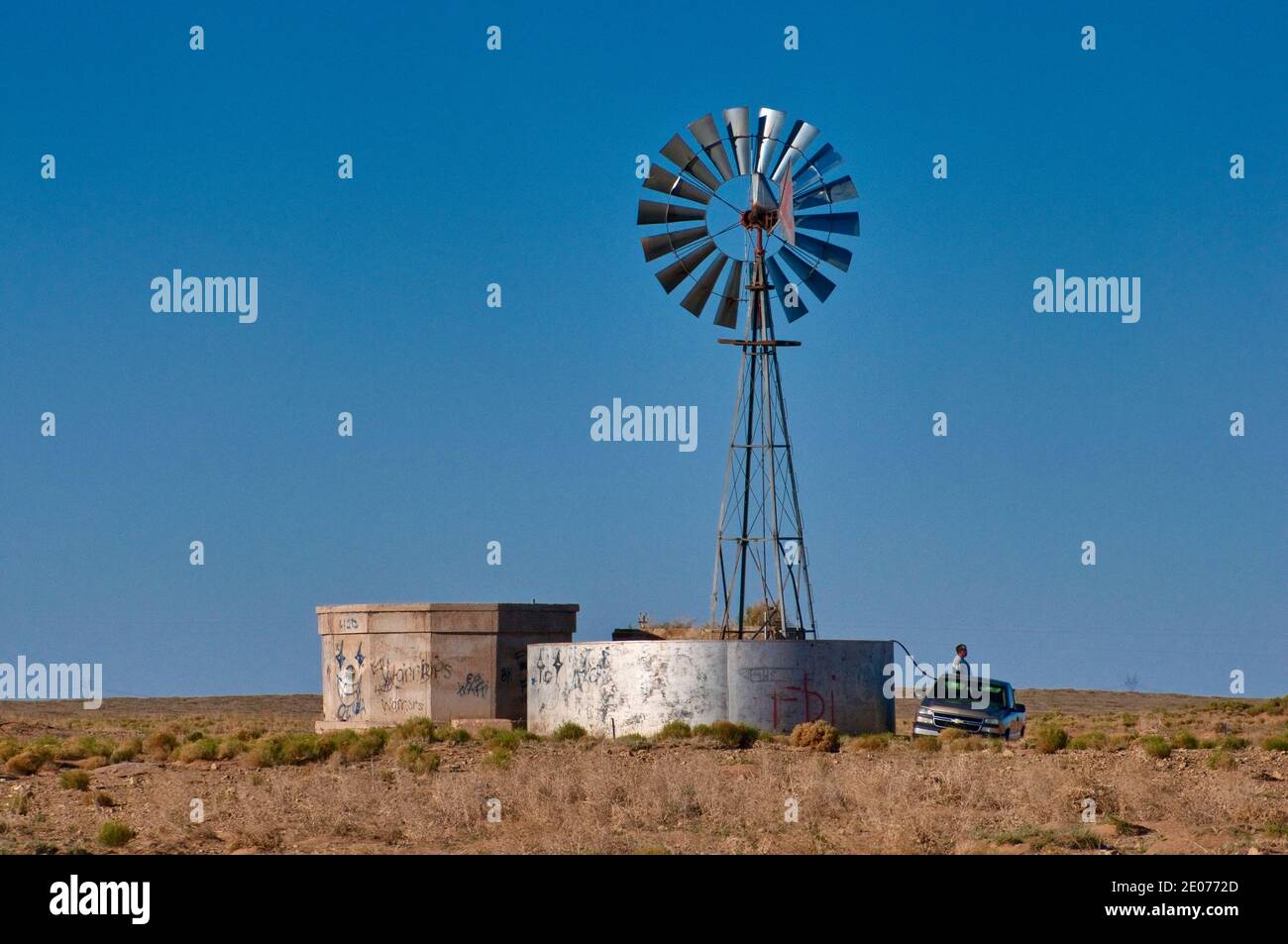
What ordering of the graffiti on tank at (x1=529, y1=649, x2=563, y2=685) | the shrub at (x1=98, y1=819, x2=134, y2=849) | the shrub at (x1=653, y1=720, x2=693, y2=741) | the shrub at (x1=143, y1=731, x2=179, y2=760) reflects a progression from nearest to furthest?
the shrub at (x1=98, y1=819, x2=134, y2=849)
the shrub at (x1=653, y1=720, x2=693, y2=741)
the shrub at (x1=143, y1=731, x2=179, y2=760)
the graffiti on tank at (x1=529, y1=649, x2=563, y2=685)

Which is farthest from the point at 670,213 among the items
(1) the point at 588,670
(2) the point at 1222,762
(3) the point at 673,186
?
(2) the point at 1222,762

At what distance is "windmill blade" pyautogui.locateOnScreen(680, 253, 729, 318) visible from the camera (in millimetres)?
35500

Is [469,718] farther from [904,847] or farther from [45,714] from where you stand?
[45,714]

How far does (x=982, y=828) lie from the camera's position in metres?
17.9

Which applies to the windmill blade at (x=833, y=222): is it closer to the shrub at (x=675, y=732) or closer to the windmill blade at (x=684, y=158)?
the windmill blade at (x=684, y=158)

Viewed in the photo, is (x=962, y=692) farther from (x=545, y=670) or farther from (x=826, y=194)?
(x=826, y=194)

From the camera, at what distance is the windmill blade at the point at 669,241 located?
3531cm

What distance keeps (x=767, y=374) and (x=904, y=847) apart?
18.8 metres

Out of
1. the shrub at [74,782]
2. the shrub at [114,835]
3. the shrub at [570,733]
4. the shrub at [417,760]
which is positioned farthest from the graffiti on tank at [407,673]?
the shrub at [114,835]

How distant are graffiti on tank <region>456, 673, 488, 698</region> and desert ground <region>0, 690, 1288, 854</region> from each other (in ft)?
17.7

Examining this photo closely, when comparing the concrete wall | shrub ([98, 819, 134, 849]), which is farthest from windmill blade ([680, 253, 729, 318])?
shrub ([98, 819, 134, 849])

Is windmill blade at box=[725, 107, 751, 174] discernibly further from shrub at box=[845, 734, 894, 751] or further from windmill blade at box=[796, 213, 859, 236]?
shrub at box=[845, 734, 894, 751]

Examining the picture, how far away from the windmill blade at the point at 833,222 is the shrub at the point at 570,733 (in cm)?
1198

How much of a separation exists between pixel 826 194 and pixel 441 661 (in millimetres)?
14000
